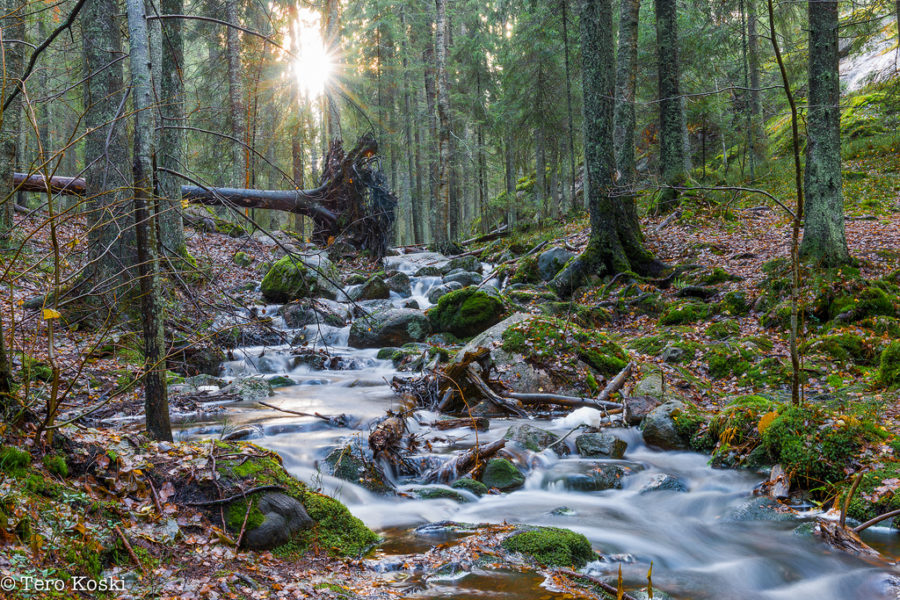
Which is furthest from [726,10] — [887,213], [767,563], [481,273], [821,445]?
[767,563]

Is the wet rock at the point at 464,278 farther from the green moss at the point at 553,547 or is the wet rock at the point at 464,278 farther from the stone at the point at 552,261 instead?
the green moss at the point at 553,547

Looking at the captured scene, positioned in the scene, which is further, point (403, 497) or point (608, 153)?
point (608, 153)

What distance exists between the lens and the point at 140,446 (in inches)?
140

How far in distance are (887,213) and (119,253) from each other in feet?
53.1

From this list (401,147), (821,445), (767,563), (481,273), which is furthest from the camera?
(401,147)

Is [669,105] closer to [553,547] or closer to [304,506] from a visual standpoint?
[553,547]

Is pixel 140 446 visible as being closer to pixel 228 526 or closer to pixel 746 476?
pixel 228 526

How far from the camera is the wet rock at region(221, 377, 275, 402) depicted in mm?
7703

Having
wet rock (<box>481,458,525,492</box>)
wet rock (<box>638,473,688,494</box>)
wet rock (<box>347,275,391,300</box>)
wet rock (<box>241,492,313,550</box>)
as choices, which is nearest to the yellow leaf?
wet rock (<box>638,473,688,494</box>)

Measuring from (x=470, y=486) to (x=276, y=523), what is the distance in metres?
2.18

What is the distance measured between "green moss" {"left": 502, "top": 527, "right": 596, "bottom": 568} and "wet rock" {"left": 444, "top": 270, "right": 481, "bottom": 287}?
10.8 meters

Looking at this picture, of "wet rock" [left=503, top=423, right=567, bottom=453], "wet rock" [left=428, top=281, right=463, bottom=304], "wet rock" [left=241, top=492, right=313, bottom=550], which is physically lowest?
"wet rock" [left=503, top=423, right=567, bottom=453]

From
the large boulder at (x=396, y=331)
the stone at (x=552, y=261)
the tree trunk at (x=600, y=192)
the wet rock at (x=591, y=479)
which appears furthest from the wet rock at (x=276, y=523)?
the stone at (x=552, y=261)

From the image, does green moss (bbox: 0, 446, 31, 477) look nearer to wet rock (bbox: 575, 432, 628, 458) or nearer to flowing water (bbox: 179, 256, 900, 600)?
flowing water (bbox: 179, 256, 900, 600)
